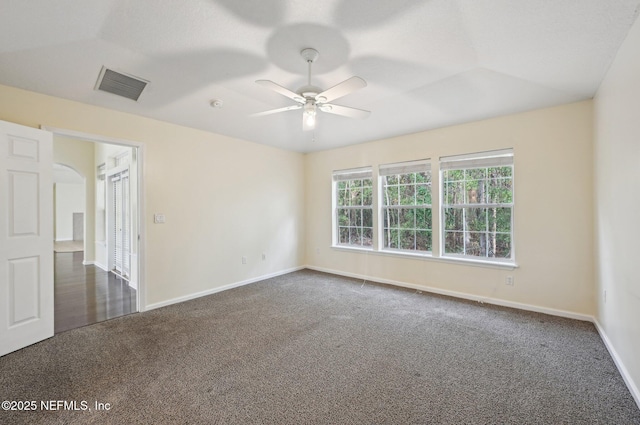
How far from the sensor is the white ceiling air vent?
2.68 m

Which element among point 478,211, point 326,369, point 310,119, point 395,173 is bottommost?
point 326,369

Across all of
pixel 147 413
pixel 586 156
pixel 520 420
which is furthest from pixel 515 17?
pixel 147 413

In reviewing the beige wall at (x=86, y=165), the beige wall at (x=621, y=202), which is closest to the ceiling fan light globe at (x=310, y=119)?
the beige wall at (x=621, y=202)

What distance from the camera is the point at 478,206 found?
393 centimetres

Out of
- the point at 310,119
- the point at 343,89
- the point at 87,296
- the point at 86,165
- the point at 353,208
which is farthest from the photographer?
the point at 86,165

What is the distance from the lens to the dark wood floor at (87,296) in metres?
3.33

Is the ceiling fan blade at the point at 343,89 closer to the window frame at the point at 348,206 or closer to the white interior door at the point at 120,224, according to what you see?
the window frame at the point at 348,206

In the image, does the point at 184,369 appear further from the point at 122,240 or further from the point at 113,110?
the point at 122,240

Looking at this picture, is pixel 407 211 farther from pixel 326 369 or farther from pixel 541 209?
pixel 326 369

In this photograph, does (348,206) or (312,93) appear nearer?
(312,93)

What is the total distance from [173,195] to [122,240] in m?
2.40

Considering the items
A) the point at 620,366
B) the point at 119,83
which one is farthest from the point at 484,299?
the point at 119,83

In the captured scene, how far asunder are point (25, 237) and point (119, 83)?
5.68 ft

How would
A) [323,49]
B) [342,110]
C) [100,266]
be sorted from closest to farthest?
[323,49] < [342,110] < [100,266]
